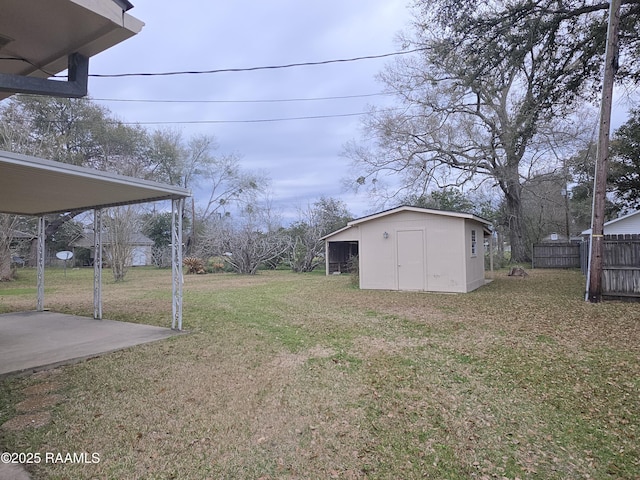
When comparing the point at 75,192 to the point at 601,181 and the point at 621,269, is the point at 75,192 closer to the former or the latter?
the point at 601,181

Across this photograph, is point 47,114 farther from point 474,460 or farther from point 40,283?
point 474,460

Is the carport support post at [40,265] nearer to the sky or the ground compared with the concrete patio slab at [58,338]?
nearer to the sky

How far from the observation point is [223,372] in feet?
13.7

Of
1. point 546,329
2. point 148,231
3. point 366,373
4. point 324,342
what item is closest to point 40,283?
point 324,342

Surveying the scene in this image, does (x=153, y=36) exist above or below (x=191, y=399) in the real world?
above

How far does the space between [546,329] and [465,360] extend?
8.17 ft

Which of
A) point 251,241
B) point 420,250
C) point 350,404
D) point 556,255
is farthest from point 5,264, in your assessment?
point 556,255

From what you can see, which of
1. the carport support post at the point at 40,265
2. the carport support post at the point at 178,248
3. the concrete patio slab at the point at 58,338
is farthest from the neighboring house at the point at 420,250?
the carport support post at the point at 40,265

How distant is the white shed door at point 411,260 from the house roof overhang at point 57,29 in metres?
9.46

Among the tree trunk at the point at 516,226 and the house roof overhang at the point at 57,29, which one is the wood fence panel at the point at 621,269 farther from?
the tree trunk at the point at 516,226

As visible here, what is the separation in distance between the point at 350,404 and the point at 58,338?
507 cm

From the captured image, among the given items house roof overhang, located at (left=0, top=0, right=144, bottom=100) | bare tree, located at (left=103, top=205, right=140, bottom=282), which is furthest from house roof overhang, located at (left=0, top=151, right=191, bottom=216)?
bare tree, located at (left=103, top=205, right=140, bottom=282)

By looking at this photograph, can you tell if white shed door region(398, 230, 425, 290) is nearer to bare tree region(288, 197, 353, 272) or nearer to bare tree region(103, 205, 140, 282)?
bare tree region(288, 197, 353, 272)

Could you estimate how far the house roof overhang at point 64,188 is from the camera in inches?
164
